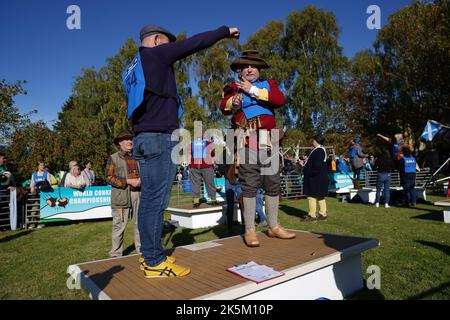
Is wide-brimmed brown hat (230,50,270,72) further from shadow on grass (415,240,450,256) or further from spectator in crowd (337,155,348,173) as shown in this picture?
spectator in crowd (337,155,348,173)

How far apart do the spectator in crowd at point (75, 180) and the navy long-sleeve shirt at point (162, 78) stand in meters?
7.96

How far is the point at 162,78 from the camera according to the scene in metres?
2.61

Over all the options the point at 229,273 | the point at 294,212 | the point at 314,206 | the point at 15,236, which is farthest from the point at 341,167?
the point at 229,273

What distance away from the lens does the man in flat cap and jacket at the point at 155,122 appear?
2.56 metres

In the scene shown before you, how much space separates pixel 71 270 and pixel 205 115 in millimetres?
24115

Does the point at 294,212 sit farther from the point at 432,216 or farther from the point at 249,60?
the point at 249,60

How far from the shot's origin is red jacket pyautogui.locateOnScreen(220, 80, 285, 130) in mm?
3801

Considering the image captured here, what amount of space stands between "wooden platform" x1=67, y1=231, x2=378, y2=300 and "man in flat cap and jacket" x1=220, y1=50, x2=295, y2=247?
1.39ft

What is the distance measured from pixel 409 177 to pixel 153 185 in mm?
10193

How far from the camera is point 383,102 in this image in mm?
29859

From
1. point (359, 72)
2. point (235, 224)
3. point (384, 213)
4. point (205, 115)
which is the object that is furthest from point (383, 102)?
point (235, 224)

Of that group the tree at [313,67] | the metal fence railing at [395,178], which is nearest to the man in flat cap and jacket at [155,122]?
the metal fence railing at [395,178]

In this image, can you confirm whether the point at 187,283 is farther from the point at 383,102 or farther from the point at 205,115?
the point at 383,102

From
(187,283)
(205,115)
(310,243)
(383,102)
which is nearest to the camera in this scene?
(187,283)
